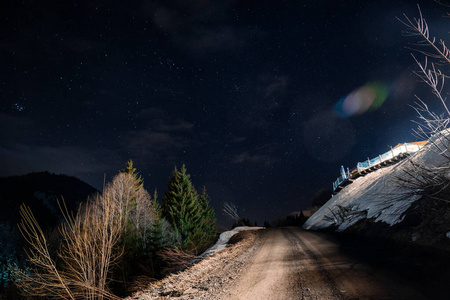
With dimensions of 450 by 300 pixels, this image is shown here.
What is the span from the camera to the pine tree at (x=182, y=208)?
2888 cm

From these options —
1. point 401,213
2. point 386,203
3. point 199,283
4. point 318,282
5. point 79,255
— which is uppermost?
point 79,255

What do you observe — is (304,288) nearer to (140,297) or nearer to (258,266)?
(258,266)

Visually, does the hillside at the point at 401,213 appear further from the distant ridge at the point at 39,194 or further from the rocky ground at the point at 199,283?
the distant ridge at the point at 39,194

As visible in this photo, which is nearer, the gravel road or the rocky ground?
the gravel road

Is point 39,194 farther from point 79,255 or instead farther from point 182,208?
point 79,255

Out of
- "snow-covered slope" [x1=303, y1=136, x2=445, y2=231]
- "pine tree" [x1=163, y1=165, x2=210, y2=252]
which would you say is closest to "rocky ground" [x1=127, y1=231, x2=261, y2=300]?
"snow-covered slope" [x1=303, y1=136, x2=445, y2=231]

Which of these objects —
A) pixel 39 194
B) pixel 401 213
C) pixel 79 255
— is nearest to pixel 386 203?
pixel 401 213

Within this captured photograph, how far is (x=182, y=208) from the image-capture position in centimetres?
2980

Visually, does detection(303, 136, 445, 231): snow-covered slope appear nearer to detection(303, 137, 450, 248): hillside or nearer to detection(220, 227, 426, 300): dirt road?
detection(303, 137, 450, 248): hillside

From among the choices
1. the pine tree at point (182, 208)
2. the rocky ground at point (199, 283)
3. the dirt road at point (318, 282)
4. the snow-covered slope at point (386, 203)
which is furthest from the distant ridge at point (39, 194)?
the dirt road at point (318, 282)

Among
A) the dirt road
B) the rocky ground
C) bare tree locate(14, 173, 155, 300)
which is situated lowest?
the dirt road

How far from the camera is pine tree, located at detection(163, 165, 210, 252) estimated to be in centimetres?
2888

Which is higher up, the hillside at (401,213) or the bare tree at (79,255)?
the bare tree at (79,255)

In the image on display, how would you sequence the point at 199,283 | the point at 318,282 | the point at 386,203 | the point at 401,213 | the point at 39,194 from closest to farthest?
1. the point at 318,282
2. the point at 199,283
3. the point at 401,213
4. the point at 386,203
5. the point at 39,194
